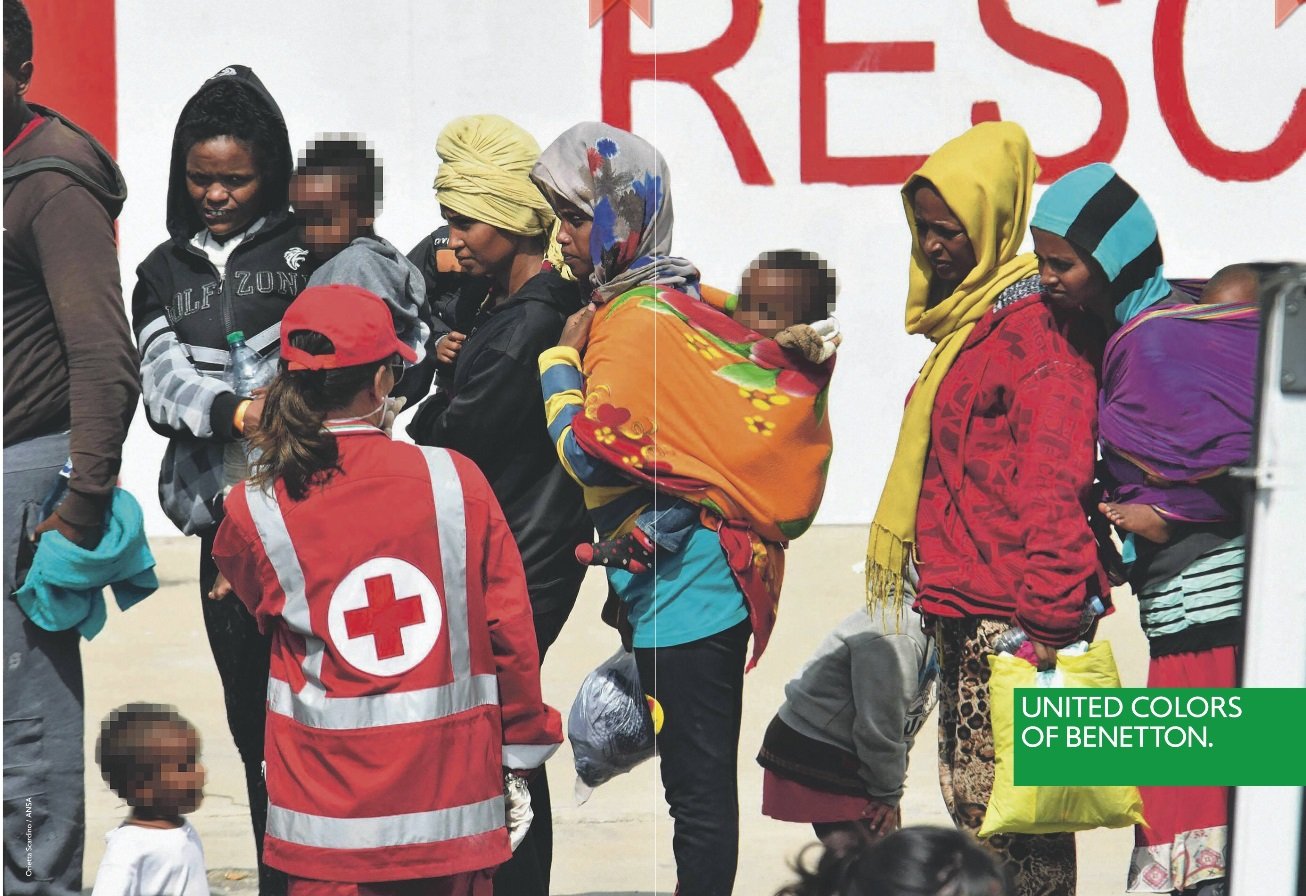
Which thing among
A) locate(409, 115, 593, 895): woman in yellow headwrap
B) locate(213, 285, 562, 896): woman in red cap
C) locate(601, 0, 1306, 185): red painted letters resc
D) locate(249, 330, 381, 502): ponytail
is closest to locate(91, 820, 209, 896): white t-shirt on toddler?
locate(213, 285, 562, 896): woman in red cap

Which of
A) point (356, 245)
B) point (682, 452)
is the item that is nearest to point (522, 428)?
point (682, 452)

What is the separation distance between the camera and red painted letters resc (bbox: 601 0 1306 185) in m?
3.67

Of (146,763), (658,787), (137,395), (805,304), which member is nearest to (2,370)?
(137,395)

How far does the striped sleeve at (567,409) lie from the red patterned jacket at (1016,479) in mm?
599

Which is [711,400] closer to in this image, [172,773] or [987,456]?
[987,456]

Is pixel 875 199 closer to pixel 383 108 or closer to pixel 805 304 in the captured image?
pixel 805 304

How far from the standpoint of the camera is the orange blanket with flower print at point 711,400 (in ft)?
11.9

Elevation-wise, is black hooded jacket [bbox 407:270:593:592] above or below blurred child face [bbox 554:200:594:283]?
below

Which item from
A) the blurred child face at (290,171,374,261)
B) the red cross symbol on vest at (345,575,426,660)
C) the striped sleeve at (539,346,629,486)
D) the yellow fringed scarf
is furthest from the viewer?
the blurred child face at (290,171,374,261)

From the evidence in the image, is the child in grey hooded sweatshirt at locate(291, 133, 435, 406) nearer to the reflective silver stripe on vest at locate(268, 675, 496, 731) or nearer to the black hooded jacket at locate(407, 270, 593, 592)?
the black hooded jacket at locate(407, 270, 593, 592)

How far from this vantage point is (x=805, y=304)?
365cm

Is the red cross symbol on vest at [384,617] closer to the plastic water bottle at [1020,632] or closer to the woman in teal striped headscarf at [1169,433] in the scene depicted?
the plastic water bottle at [1020,632]

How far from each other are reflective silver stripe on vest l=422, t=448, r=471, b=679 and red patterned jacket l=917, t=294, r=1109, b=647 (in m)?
0.92

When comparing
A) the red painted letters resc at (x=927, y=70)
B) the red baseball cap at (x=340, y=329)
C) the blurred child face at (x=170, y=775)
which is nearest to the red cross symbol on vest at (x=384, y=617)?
the red baseball cap at (x=340, y=329)
